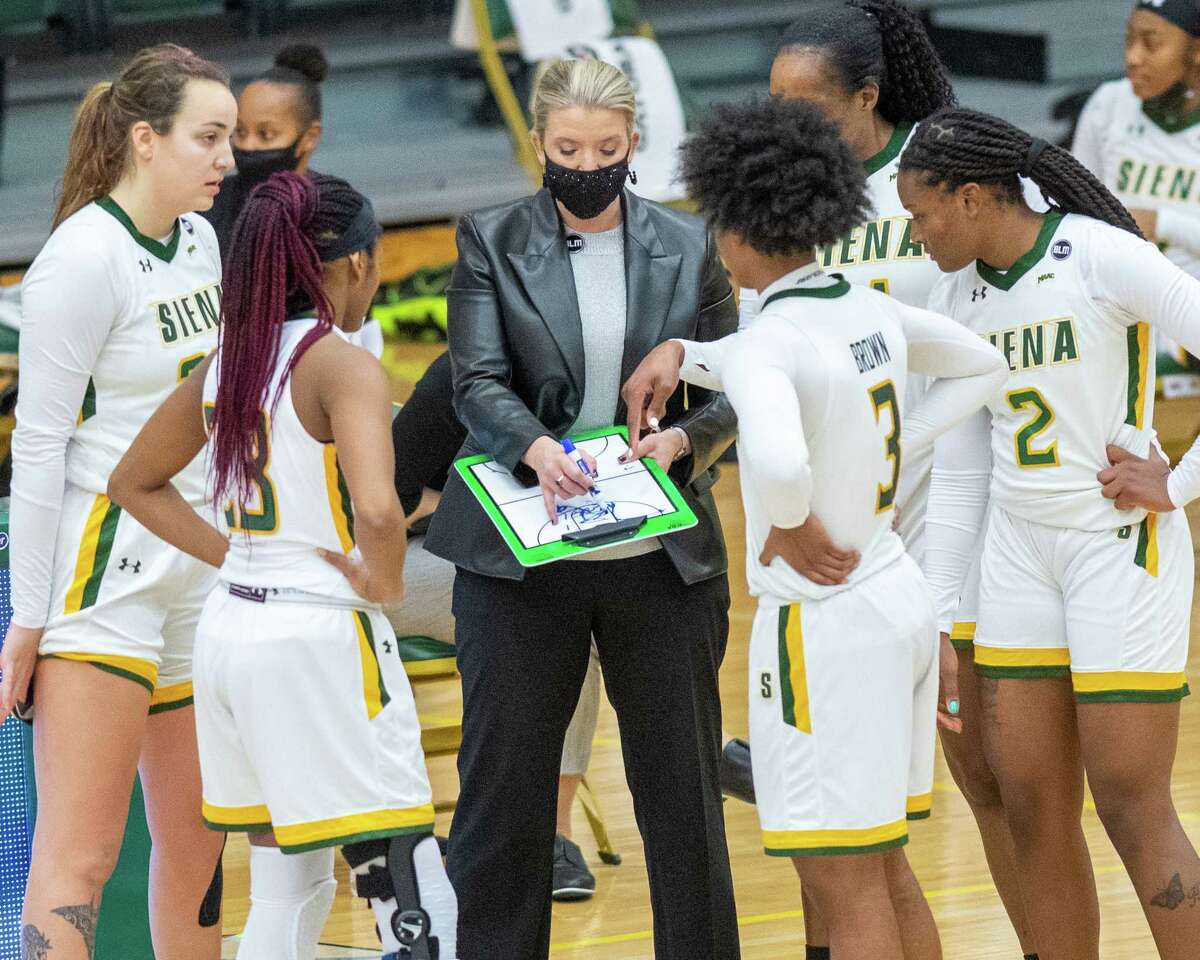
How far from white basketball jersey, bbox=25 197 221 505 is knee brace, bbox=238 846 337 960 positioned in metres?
0.76

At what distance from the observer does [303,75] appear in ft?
19.1

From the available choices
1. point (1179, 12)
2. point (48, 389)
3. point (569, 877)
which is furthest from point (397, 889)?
point (1179, 12)

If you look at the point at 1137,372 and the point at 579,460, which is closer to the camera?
the point at 579,460

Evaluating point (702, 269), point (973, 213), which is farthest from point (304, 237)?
point (973, 213)

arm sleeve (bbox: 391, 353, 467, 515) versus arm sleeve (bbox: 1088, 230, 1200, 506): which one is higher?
arm sleeve (bbox: 1088, 230, 1200, 506)

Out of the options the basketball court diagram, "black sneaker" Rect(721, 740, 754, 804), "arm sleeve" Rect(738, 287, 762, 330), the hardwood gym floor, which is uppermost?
"arm sleeve" Rect(738, 287, 762, 330)

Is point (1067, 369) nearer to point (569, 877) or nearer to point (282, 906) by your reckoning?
point (282, 906)

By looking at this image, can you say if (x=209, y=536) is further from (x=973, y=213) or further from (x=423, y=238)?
(x=423, y=238)

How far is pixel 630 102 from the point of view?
3.22 m

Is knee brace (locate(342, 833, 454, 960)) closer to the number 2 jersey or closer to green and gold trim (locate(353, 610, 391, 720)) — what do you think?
green and gold trim (locate(353, 610, 391, 720))

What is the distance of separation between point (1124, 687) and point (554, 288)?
3.73 ft

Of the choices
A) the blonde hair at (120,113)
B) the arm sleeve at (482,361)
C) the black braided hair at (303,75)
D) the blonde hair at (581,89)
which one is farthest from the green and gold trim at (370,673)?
the black braided hair at (303,75)

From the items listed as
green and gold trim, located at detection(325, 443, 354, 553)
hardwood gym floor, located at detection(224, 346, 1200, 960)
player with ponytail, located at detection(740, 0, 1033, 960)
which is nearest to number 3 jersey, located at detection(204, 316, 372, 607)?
green and gold trim, located at detection(325, 443, 354, 553)

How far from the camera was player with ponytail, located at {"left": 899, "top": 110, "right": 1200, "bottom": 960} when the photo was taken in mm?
3129
